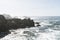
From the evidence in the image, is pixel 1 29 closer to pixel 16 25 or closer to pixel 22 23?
pixel 16 25

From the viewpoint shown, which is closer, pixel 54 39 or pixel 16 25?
pixel 54 39

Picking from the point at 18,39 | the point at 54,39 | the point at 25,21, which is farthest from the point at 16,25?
the point at 54,39

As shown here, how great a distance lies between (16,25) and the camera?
140 ft

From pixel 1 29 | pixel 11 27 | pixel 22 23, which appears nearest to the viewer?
pixel 1 29

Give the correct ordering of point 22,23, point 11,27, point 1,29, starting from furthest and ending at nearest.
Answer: point 22,23
point 11,27
point 1,29

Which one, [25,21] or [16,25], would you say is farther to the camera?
[25,21]

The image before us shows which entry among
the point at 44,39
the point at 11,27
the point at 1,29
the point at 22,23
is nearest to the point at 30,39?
the point at 44,39

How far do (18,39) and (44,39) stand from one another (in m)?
5.79

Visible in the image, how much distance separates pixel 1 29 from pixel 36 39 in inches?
454

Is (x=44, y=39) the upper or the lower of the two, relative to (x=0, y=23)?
lower

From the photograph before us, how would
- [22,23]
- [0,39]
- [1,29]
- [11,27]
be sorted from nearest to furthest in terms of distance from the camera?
[0,39], [1,29], [11,27], [22,23]

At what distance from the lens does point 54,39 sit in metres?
25.4

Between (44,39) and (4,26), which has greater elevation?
(4,26)

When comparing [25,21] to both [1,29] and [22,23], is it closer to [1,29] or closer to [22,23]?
[22,23]
